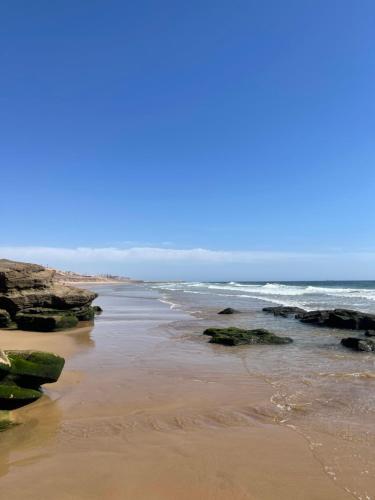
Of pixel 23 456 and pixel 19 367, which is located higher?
pixel 19 367

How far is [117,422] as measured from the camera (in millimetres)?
6176

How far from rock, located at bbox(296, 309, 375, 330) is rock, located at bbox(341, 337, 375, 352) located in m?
5.66

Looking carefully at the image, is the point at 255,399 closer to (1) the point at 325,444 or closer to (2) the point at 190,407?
(2) the point at 190,407

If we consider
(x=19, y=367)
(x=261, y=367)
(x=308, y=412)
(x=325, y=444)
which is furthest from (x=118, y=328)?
(x=325, y=444)

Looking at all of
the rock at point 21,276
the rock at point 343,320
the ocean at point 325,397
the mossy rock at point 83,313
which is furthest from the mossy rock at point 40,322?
the rock at point 343,320

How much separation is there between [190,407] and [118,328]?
10.4m

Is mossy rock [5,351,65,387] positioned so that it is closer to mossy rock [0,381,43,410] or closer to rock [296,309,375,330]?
mossy rock [0,381,43,410]

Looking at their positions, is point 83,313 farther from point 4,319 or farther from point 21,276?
point 4,319

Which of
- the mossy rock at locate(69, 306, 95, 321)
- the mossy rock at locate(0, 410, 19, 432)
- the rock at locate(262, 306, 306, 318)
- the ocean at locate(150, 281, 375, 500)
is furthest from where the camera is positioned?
the rock at locate(262, 306, 306, 318)

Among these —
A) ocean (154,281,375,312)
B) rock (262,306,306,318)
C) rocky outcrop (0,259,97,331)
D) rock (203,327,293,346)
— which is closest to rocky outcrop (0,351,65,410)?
rock (203,327,293,346)

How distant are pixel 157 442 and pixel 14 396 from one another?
258cm

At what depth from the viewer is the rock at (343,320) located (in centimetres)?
1929

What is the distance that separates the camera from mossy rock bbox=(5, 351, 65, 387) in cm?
681

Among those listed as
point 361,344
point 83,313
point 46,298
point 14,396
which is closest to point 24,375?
point 14,396
